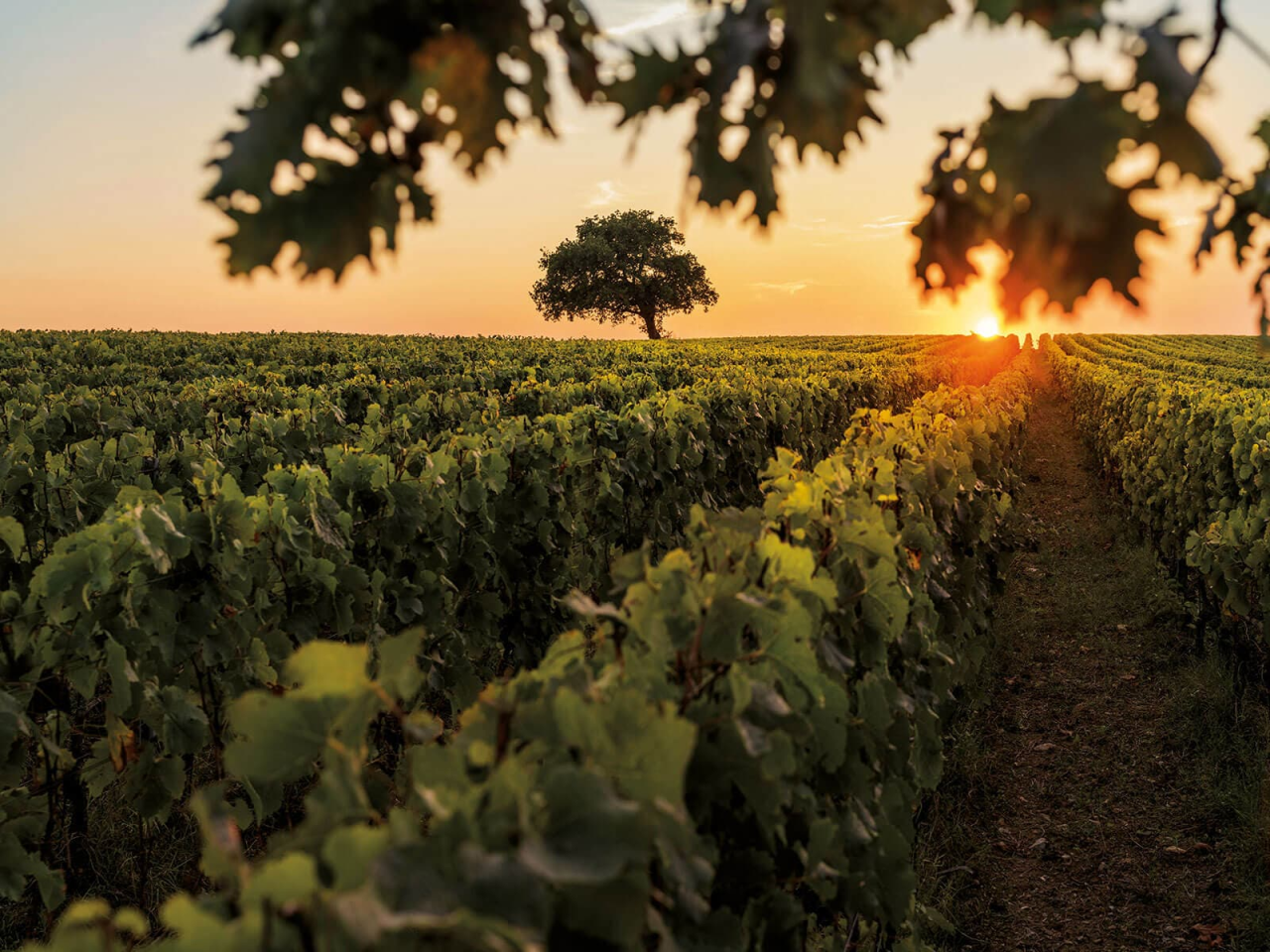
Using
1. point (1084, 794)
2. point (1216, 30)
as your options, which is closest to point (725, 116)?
point (1216, 30)

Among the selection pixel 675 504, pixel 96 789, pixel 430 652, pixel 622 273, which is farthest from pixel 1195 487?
pixel 622 273

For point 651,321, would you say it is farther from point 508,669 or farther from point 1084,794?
point 508,669

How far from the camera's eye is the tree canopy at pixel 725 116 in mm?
1227

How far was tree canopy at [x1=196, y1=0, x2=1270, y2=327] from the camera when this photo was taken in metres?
1.23

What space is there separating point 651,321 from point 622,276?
4476mm

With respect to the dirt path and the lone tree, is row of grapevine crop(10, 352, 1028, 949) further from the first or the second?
the lone tree

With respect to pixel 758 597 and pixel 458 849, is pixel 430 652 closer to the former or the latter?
pixel 758 597

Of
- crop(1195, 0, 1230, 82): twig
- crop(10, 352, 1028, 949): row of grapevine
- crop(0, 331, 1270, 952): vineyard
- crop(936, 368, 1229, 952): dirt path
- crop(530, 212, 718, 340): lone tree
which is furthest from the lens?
crop(530, 212, 718, 340): lone tree

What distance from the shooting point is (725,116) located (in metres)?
1.50

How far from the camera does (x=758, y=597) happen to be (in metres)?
2.02

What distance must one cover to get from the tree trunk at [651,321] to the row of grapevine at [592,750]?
68739 millimetres

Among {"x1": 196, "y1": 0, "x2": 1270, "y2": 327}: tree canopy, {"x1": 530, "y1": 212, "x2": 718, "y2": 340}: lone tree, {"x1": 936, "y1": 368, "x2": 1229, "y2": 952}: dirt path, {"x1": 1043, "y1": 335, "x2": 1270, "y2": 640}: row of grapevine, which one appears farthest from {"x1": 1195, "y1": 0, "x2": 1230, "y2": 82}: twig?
{"x1": 530, "y1": 212, "x2": 718, "y2": 340}: lone tree

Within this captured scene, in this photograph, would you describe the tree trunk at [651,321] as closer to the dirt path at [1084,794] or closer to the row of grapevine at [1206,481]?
the row of grapevine at [1206,481]

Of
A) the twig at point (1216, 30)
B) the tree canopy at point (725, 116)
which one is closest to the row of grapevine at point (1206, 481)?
the twig at point (1216, 30)
